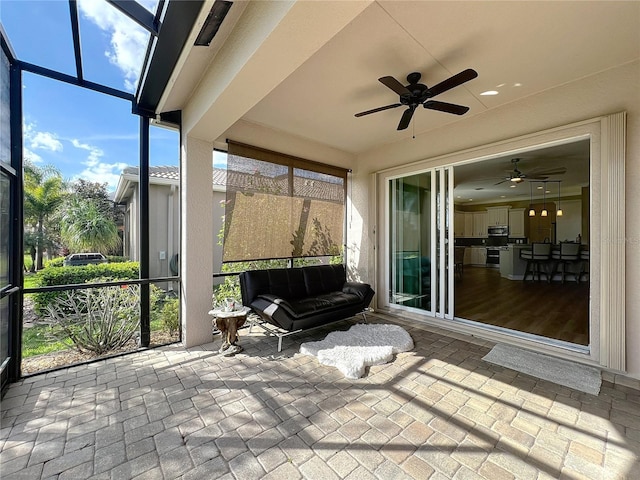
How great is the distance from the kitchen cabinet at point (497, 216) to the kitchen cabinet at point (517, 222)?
161mm

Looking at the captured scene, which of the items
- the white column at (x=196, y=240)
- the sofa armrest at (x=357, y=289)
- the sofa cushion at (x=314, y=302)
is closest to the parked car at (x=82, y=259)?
the white column at (x=196, y=240)

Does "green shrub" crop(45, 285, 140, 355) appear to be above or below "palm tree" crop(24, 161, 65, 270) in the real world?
below

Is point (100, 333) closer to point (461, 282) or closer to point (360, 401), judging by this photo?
point (360, 401)

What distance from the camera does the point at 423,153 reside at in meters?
4.39

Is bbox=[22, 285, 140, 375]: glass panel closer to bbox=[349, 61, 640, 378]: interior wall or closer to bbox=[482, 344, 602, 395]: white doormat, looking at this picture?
bbox=[482, 344, 602, 395]: white doormat

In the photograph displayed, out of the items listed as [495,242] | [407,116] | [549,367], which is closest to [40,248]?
[407,116]

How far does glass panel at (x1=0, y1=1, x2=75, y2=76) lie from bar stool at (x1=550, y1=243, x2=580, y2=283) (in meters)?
9.80

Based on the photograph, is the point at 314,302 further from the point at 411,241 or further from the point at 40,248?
the point at 40,248

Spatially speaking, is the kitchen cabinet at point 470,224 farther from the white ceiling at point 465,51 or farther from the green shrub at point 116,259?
the green shrub at point 116,259

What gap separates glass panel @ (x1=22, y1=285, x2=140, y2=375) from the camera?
111 inches

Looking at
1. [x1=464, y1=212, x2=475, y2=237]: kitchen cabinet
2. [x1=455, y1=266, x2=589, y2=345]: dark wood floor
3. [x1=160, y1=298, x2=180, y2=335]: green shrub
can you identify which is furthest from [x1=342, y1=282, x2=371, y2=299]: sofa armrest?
[x1=464, y1=212, x2=475, y2=237]: kitchen cabinet

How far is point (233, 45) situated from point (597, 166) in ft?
12.1

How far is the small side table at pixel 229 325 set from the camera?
10.4 feet

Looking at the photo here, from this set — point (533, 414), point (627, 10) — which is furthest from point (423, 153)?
point (533, 414)
